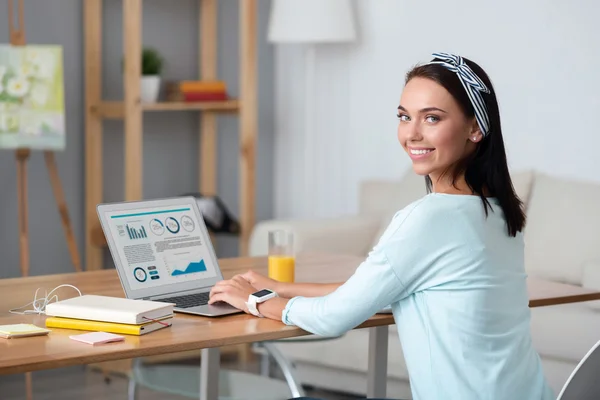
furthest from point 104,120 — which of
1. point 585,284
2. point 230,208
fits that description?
point 585,284

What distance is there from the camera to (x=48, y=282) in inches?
94.8

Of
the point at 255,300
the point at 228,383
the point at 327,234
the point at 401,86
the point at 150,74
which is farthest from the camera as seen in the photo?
the point at 401,86

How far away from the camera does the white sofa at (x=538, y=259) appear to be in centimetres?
342

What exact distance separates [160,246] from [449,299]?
743mm

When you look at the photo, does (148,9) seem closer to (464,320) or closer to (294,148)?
(294,148)

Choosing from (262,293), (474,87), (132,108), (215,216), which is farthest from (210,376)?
(215,216)

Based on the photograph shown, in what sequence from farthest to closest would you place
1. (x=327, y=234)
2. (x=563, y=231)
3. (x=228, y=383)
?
(x=327, y=234)
(x=563, y=231)
(x=228, y=383)

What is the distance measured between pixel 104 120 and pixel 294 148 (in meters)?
1.00

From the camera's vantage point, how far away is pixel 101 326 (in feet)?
6.40

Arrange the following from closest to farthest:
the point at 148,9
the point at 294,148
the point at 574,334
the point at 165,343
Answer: the point at 165,343 → the point at 574,334 → the point at 148,9 → the point at 294,148

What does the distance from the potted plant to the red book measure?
14 cm

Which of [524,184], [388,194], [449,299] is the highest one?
[449,299]

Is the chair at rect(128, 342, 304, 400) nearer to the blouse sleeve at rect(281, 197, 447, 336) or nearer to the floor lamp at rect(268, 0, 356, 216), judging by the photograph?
the blouse sleeve at rect(281, 197, 447, 336)

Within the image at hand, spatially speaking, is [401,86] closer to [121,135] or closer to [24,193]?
[121,135]
